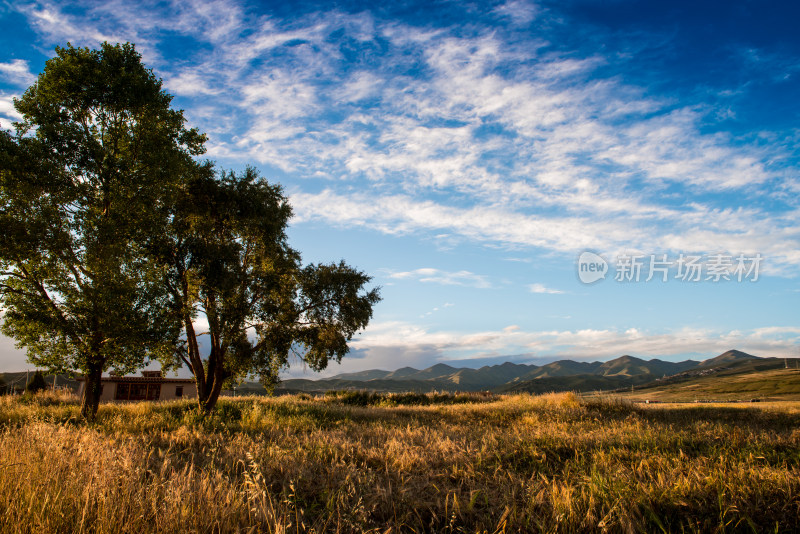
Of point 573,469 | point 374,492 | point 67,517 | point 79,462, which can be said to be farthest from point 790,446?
point 79,462

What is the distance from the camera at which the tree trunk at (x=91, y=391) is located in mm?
14123

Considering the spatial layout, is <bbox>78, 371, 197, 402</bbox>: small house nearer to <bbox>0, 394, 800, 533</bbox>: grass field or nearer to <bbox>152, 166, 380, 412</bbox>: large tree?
<bbox>152, 166, 380, 412</bbox>: large tree

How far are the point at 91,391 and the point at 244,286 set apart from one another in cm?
703

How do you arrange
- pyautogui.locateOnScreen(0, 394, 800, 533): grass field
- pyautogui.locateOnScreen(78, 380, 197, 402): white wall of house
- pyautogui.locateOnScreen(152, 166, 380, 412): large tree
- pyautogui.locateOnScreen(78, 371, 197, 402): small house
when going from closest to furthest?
1. pyautogui.locateOnScreen(0, 394, 800, 533): grass field
2. pyautogui.locateOnScreen(152, 166, 380, 412): large tree
3. pyautogui.locateOnScreen(78, 380, 197, 402): white wall of house
4. pyautogui.locateOnScreen(78, 371, 197, 402): small house

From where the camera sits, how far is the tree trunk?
46.3 feet

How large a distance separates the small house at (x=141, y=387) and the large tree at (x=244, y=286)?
1478 inches

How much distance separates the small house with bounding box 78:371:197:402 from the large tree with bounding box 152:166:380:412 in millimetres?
37548

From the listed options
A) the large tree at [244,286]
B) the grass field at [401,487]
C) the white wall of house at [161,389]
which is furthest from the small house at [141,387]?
the grass field at [401,487]

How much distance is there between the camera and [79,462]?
14.9 feet

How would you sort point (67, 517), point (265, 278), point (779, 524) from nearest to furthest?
point (67, 517)
point (779, 524)
point (265, 278)

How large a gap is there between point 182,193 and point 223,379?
9.80 metres

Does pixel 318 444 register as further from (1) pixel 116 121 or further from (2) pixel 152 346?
(1) pixel 116 121

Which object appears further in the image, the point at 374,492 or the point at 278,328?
the point at 278,328

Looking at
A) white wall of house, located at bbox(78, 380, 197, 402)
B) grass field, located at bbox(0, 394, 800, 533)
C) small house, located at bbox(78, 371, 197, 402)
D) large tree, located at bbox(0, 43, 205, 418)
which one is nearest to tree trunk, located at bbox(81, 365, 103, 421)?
large tree, located at bbox(0, 43, 205, 418)
